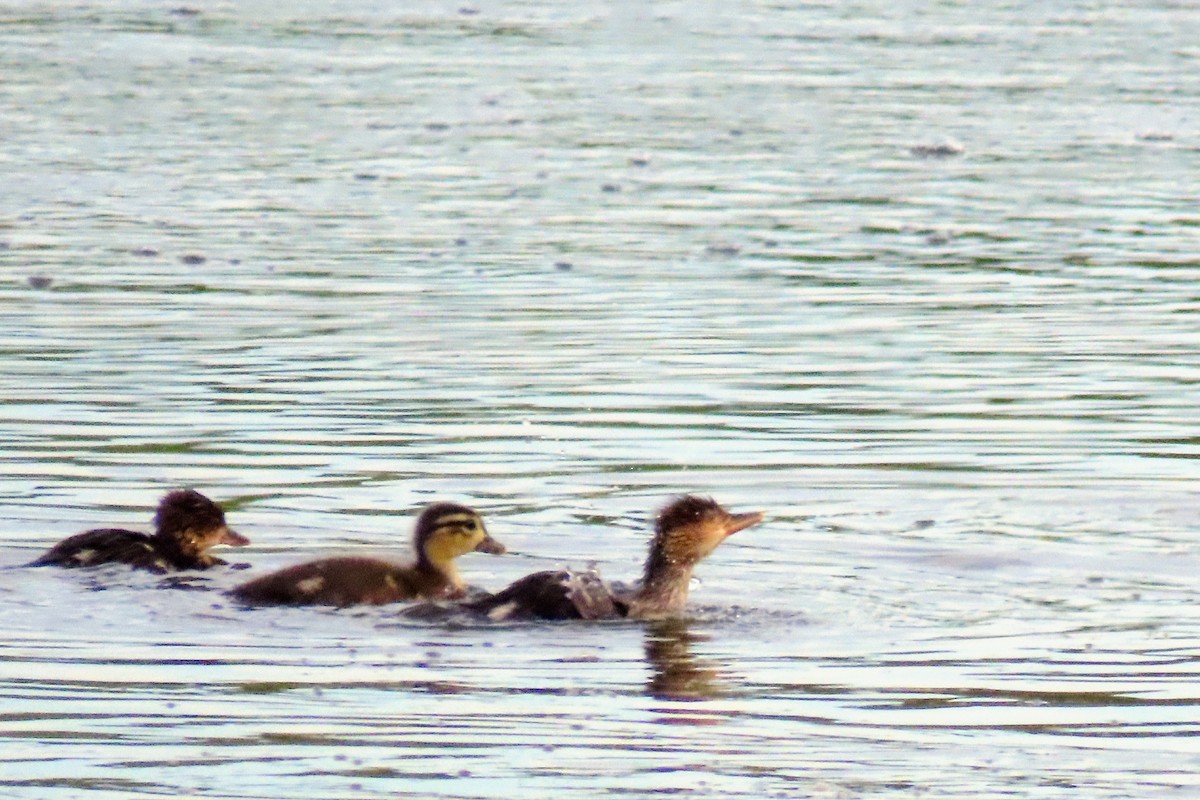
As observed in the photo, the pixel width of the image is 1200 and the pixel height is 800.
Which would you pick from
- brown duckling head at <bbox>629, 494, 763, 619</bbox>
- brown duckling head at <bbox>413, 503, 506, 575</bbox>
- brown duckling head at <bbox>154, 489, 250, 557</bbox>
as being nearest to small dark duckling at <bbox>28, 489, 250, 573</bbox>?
brown duckling head at <bbox>154, 489, 250, 557</bbox>

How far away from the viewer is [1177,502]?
10.2m

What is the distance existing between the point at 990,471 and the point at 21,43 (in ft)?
78.3

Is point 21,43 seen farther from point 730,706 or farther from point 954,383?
point 730,706

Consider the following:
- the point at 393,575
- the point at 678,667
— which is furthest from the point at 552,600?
the point at 393,575

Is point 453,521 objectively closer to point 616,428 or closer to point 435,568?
point 435,568

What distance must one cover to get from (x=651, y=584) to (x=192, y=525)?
1531mm

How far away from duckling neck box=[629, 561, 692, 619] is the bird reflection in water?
0.08 meters

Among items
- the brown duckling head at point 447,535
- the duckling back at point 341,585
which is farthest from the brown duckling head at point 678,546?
the duckling back at point 341,585

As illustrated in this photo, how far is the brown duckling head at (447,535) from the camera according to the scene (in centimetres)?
903

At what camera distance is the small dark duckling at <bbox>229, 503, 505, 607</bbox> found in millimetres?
8633

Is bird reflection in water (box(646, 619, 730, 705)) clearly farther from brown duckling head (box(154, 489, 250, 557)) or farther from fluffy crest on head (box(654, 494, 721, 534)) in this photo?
brown duckling head (box(154, 489, 250, 557))

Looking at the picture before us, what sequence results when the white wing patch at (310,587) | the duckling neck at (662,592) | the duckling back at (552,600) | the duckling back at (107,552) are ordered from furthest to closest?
the duckling back at (107,552) → the duckling neck at (662,592) → the white wing patch at (310,587) → the duckling back at (552,600)

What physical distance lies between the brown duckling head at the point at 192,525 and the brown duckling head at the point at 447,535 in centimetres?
66

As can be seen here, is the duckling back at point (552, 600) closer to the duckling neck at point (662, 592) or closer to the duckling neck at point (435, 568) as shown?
the duckling neck at point (662, 592)
